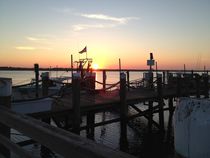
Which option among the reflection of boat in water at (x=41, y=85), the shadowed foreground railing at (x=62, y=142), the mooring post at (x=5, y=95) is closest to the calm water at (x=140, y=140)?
the reflection of boat in water at (x=41, y=85)

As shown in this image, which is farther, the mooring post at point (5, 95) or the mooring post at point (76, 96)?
the mooring post at point (76, 96)

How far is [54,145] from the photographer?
196 cm

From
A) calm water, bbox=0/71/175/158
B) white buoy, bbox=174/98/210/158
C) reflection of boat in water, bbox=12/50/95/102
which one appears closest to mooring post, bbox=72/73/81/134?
reflection of boat in water, bbox=12/50/95/102

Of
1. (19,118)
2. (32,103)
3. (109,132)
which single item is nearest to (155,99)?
(109,132)

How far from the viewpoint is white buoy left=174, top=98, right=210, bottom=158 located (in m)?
1.58

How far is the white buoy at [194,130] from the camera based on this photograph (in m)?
1.58

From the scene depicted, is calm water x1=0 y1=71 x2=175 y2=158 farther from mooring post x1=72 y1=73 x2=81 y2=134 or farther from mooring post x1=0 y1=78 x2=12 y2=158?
mooring post x1=0 y1=78 x2=12 y2=158

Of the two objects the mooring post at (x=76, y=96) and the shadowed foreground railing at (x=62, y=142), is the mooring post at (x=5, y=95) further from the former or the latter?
the mooring post at (x=76, y=96)

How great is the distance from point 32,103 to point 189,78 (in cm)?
1592

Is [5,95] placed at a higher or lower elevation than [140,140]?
higher

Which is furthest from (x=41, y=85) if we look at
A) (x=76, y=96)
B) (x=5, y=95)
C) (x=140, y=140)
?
(x=5, y=95)

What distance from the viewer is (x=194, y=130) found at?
5.24 ft

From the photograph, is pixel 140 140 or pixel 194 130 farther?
pixel 140 140

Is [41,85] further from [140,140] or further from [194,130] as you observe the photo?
[194,130]
